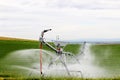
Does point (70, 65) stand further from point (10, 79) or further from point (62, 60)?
point (10, 79)

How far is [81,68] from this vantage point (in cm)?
1805

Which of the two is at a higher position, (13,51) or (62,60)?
(62,60)

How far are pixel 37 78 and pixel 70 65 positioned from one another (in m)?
4.43

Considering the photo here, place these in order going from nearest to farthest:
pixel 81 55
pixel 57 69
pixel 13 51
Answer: pixel 57 69
pixel 81 55
pixel 13 51

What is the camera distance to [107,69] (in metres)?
20.0

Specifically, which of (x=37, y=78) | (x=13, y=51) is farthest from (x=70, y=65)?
(x=13, y=51)

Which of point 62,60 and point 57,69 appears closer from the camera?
point 62,60

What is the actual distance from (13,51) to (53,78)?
19267 mm

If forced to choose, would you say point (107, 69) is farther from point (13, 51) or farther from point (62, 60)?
point (13, 51)

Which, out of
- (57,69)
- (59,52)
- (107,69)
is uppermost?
(59,52)

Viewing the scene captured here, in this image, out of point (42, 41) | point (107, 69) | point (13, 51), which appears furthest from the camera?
point (13, 51)

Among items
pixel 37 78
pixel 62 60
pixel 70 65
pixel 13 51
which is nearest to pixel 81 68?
pixel 70 65

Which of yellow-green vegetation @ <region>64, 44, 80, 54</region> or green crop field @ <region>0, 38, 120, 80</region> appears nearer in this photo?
green crop field @ <region>0, 38, 120, 80</region>

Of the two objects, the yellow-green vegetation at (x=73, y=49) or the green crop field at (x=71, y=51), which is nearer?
the green crop field at (x=71, y=51)
